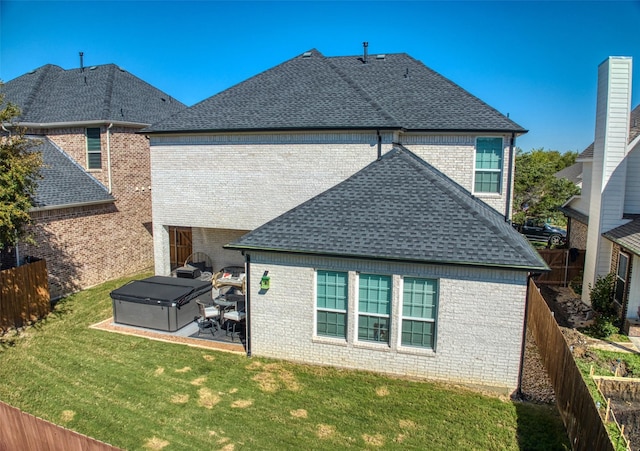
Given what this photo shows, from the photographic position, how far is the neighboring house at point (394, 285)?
9.68 meters

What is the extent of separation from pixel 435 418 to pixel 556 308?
1046 cm

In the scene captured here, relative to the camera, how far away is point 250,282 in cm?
1137

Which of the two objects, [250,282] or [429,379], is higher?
[250,282]

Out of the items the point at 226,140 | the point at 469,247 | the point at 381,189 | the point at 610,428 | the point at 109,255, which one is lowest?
the point at 610,428

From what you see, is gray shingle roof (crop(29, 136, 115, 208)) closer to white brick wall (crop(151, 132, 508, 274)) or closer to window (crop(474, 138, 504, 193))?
white brick wall (crop(151, 132, 508, 274))

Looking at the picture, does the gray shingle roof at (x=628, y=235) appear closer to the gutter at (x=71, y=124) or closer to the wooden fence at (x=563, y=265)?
the wooden fence at (x=563, y=265)

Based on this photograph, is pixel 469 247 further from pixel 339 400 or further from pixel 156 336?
pixel 156 336

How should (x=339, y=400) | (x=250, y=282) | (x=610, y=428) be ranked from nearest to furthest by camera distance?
(x=610, y=428), (x=339, y=400), (x=250, y=282)

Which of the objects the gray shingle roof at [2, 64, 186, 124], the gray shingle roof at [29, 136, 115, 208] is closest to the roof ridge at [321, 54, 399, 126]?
the gray shingle roof at [2, 64, 186, 124]

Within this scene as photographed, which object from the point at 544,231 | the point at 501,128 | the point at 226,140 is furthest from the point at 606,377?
the point at 544,231

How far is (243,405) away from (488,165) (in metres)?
11.4

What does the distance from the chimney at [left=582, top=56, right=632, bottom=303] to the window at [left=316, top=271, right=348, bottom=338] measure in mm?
10924

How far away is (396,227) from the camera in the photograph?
10.8 meters

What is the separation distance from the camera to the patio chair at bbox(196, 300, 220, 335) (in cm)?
1316
